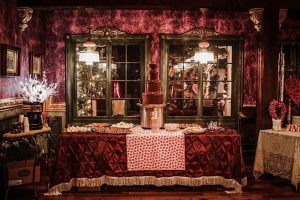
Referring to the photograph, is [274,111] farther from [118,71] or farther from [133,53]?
[118,71]

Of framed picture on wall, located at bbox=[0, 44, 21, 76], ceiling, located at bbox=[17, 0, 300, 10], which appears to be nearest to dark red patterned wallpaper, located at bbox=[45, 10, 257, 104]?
ceiling, located at bbox=[17, 0, 300, 10]

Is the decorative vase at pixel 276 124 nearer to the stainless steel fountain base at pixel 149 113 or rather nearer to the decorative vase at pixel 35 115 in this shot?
the stainless steel fountain base at pixel 149 113

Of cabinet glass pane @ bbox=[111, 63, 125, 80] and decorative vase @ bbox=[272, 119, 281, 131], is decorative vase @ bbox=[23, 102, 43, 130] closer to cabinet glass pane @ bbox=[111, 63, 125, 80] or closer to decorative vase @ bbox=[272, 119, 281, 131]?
cabinet glass pane @ bbox=[111, 63, 125, 80]

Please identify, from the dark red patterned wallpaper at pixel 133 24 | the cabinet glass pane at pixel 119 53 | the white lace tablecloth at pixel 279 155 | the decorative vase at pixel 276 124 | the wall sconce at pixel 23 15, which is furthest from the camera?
the cabinet glass pane at pixel 119 53

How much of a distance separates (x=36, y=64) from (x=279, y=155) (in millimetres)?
→ 5254

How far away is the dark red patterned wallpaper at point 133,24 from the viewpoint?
8.88 metres

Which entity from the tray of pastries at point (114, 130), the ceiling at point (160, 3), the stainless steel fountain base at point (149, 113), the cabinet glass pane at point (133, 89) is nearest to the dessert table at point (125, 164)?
the tray of pastries at point (114, 130)

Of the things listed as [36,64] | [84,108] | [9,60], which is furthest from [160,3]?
[84,108]

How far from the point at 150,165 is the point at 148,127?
0.72 m

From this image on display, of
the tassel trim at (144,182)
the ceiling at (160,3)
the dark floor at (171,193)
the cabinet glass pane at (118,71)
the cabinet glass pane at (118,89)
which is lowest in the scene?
the dark floor at (171,193)

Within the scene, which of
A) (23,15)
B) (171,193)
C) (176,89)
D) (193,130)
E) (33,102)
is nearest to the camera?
(171,193)

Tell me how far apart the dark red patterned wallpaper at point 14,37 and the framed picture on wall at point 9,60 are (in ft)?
0.33

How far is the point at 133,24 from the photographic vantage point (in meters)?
8.88

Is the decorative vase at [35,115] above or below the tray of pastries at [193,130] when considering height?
above
